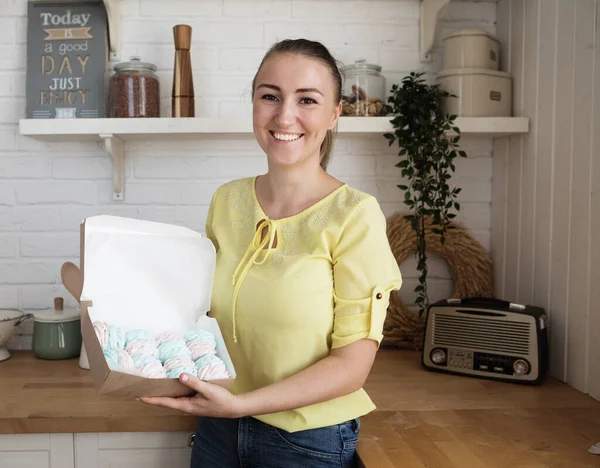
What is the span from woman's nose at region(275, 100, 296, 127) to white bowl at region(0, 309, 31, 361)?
113 centimetres

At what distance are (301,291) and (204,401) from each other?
27cm

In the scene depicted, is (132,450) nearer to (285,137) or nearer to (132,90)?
(285,137)

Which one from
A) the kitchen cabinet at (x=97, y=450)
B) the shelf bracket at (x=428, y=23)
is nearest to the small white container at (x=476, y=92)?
the shelf bracket at (x=428, y=23)

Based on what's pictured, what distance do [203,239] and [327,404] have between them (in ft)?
1.24

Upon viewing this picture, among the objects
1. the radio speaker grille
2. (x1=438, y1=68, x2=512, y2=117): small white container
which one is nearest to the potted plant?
(x1=438, y1=68, x2=512, y2=117): small white container

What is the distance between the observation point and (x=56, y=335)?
192 cm

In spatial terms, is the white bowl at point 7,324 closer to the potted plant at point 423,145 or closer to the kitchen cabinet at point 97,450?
the kitchen cabinet at point 97,450

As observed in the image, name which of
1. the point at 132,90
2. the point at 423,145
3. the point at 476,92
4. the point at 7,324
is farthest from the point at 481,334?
the point at 7,324

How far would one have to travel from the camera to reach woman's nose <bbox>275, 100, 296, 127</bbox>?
1224mm

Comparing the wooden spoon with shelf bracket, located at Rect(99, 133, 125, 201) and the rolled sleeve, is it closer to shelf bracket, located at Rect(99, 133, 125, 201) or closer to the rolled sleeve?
the rolled sleeve

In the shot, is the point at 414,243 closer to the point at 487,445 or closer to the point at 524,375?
the point at 524,375

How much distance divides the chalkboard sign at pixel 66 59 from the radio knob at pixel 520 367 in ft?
4.37

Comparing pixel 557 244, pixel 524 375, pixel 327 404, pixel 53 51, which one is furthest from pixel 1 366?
Result: pixel 557 244

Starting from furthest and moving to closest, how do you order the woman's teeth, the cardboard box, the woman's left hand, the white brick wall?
the white brick wall, the woman's teeth, the cardboard box, the woman's left hand
